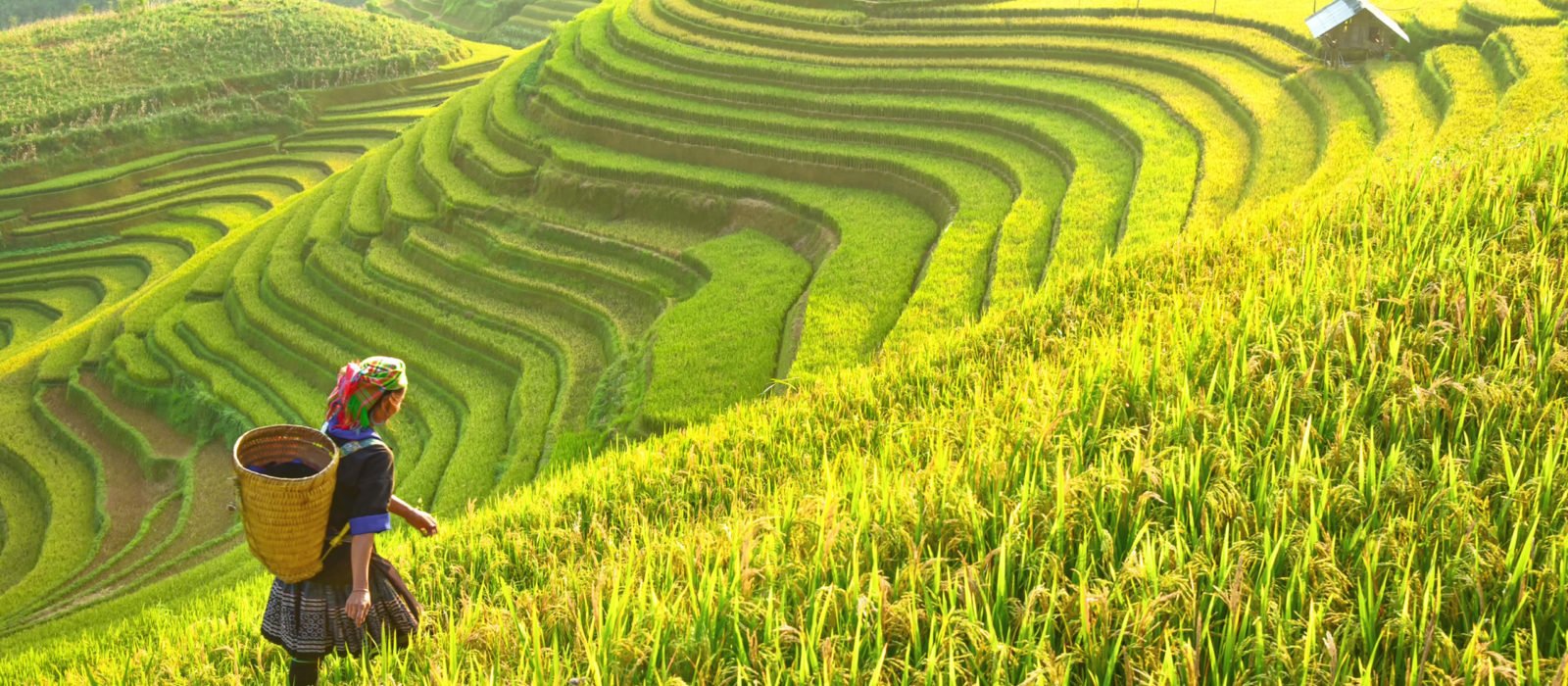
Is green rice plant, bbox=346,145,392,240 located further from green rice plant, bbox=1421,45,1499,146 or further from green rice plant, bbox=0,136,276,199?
green rice plant, bbox=1421,45,1499,146

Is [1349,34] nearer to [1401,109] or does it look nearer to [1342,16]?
[1342,16]

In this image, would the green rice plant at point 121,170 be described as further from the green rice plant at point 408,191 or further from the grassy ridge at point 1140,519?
the grassy ridge at point 1140,519

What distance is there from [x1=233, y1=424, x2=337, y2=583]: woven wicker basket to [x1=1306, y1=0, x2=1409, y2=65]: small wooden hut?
16607 mm

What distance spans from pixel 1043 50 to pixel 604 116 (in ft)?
27.1

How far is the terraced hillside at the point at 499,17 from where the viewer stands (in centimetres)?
5253

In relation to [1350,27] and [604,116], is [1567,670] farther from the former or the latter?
[604,116]

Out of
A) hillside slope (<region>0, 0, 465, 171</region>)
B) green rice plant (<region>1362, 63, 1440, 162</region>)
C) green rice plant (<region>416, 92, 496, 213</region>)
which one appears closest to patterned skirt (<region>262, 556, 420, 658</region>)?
green rice plant (<region>1362, 63, 1440, 162</region>)

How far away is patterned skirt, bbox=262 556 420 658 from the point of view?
12.9ft

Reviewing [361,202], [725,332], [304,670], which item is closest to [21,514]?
[361,202]

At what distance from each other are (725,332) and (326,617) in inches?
383

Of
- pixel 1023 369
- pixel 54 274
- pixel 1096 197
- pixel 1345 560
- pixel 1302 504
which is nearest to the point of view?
pixel 1345 560

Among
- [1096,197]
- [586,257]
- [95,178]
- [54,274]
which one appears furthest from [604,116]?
[95,178]

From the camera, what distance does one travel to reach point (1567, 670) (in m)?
2.47

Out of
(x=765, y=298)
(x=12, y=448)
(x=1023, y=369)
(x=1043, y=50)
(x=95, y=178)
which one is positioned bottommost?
(x=12, y=448)
